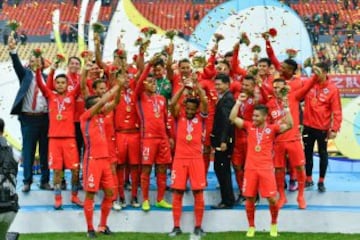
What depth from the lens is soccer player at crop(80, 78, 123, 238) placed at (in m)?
8.15

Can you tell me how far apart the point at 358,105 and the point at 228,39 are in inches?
85.0

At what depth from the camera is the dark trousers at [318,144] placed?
9148mm

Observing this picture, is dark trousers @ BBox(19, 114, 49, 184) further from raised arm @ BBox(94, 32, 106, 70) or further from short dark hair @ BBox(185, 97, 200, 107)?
short dark hair @ BBox(185, 97, 200, 107)

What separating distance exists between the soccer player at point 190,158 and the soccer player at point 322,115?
149 cm

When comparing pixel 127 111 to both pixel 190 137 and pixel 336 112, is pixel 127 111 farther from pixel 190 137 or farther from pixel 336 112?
pixel 336 112

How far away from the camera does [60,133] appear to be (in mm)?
8688

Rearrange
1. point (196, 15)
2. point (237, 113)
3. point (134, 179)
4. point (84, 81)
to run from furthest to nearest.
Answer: point (196, 15)
point (134, 179)
point (84, 81)
point (237, 113)

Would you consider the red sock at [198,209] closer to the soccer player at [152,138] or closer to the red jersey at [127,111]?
the soccer player at [152,138]

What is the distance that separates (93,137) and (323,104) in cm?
269

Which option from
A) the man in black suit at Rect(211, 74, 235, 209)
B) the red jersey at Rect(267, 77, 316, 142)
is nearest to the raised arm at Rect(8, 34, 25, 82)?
the man in black suit at Rect(211, 74, 235, 209)

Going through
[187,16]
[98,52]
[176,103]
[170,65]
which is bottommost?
[176,103]

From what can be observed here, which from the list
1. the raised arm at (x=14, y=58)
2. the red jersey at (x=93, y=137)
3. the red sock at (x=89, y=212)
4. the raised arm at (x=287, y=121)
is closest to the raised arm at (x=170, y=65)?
the red jersey at (x=93, y=137)

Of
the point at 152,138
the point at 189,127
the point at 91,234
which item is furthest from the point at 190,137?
the point at 91,234

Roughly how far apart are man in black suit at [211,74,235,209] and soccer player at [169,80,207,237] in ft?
0.99
